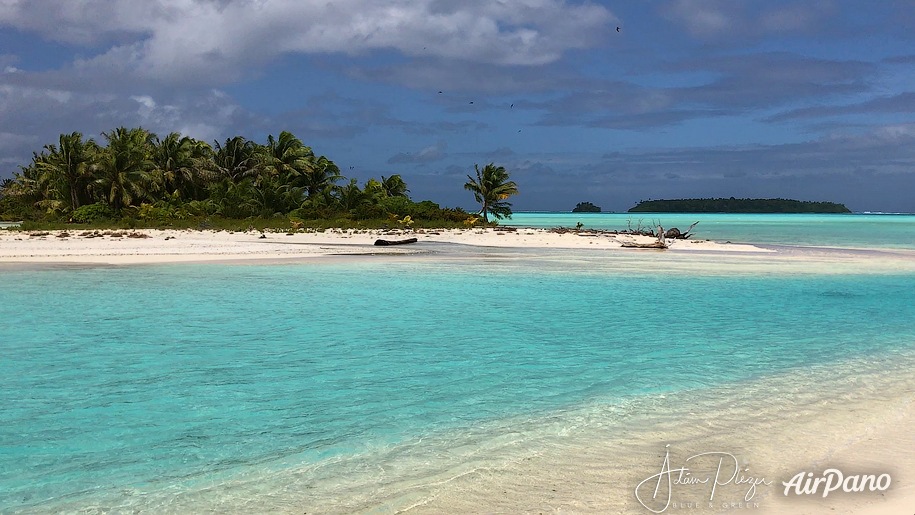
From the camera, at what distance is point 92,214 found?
47469mm

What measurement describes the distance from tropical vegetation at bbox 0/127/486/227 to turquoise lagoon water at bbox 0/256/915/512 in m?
Result: 31.1

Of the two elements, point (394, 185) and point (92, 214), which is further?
point (394, 185)

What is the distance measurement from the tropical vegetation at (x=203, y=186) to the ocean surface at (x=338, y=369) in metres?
31.6

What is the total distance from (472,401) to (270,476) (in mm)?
2584

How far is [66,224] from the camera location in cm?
4422

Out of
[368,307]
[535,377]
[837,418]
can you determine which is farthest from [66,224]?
[837,418]

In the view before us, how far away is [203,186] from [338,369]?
5146 centimetres

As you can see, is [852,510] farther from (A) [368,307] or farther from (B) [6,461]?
(A) [368,307]

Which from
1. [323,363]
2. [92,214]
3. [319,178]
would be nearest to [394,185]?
[319,178]

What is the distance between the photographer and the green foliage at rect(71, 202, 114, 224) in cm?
4700

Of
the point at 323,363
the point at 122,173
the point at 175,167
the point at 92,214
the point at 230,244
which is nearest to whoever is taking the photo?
the point at 323,363

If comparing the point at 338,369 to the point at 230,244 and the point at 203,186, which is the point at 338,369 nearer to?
the point at 230,244

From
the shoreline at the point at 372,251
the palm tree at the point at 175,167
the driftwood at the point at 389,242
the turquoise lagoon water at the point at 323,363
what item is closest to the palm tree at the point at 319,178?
the palm tree at the point at 175,167

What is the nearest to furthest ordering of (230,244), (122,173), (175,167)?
1. (230,244)
2. (122,173)
3. (175,167)
